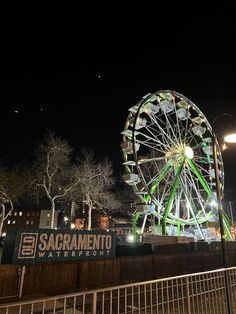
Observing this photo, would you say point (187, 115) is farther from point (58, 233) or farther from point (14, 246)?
point (14, 246)

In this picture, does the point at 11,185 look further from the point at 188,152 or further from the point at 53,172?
the point at 188,152

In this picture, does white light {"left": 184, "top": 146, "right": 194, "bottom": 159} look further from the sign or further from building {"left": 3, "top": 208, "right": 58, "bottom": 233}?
building {"left": 3, "top": 208, "right": 58, "bottom": 233}

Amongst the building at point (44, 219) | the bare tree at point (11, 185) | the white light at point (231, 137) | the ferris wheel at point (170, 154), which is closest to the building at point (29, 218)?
the building at point (44, 219)

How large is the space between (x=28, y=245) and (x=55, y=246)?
107 cm

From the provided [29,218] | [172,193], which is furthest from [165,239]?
[29,218]

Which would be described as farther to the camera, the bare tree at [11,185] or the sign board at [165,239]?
the bare tree at [11,185]

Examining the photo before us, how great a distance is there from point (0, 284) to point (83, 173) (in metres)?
21.9

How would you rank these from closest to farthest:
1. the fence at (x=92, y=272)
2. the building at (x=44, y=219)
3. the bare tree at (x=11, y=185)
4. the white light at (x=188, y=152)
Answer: the fence at (x=92, y=272), the white light at (x=188, y=152), the bare tree at (x=11, y=185), the building at (x=44, y=219)

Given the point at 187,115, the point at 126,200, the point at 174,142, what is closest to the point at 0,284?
the point at 174,142

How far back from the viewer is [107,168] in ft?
99.5

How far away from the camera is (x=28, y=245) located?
9.16m

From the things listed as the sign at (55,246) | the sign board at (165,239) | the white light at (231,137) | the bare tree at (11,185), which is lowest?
the sign at (55,246)

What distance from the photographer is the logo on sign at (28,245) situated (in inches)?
351

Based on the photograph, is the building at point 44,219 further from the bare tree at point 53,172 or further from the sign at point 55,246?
the sign at point 55,246
